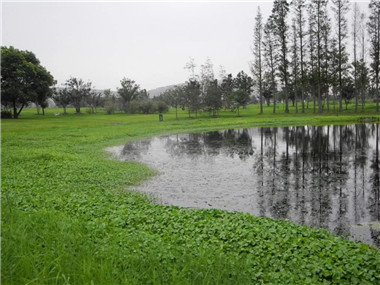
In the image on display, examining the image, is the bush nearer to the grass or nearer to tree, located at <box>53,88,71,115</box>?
tree, located at <box>53,88,71,115</box>

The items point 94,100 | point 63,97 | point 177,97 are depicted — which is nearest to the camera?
point 177,97

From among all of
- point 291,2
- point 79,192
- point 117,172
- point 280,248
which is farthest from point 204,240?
point 291,2

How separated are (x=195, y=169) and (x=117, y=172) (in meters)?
3.82

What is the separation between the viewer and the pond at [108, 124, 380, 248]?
29.7 feet

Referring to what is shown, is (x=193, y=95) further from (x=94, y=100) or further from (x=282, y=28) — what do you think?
(x=94, y=100)

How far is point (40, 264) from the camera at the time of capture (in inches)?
181

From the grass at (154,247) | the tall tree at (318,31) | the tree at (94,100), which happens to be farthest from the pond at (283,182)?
the tree at (94,100)

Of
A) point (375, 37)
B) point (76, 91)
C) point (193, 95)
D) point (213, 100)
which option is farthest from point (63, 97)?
point (375, 37)

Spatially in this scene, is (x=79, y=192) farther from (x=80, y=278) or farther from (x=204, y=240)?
(x=80, y=278)

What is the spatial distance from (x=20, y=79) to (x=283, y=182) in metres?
63.8

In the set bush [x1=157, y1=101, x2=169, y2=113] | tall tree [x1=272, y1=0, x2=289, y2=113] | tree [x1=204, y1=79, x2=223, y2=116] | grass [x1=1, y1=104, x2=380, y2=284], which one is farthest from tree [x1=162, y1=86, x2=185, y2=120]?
grass [x1=1, y1=104, x2=380, y2=284]

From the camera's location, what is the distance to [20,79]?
63.2m

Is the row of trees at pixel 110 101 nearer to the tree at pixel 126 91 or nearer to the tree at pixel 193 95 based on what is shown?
the tree at pixel 126 91

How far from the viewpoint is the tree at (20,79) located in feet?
197
